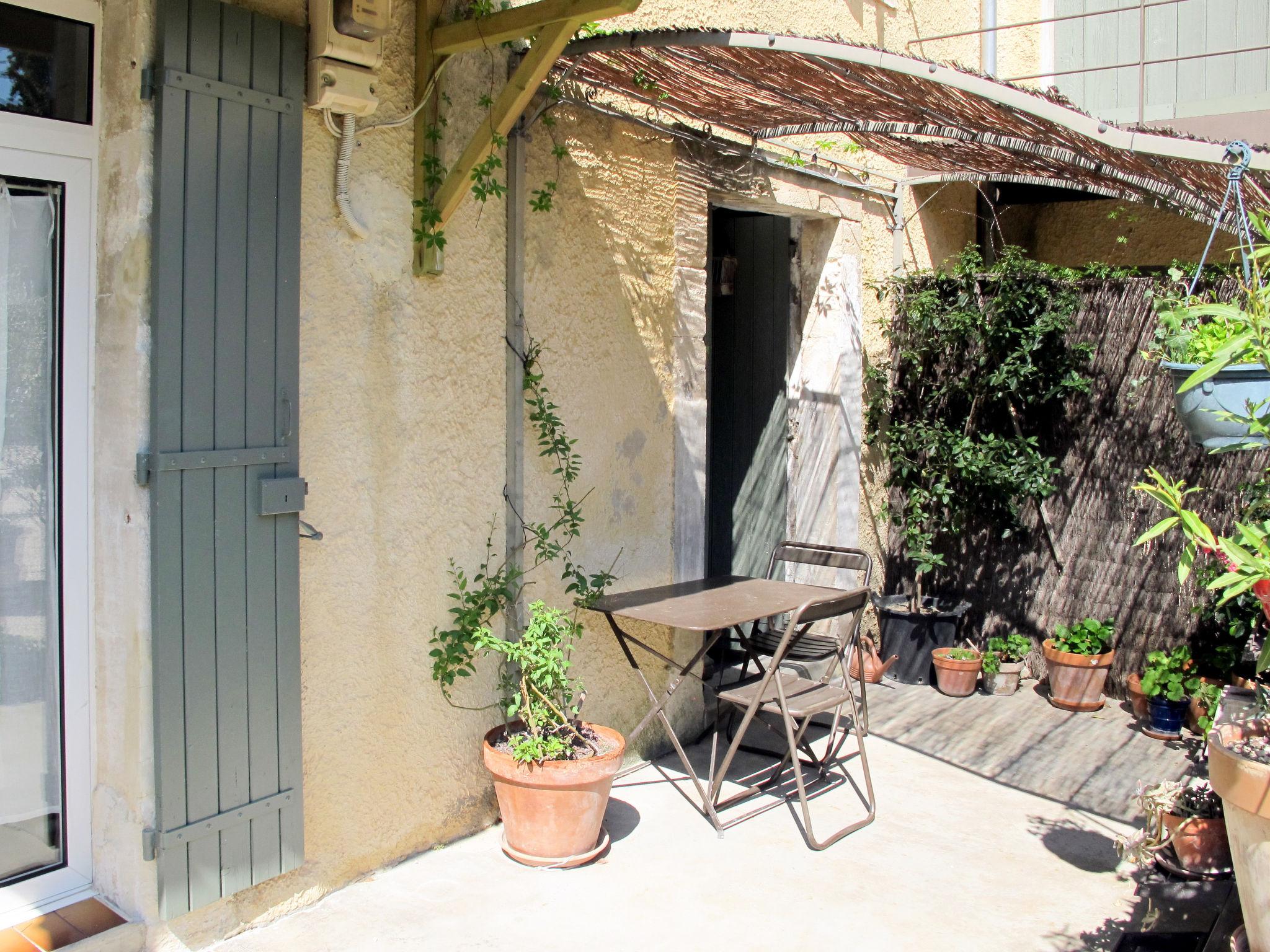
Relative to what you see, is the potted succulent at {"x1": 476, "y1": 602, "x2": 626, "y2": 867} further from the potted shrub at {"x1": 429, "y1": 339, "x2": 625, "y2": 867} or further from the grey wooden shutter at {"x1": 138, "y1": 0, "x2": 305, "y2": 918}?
the grey wooden shutter at {"x1": 138, "y1": 0, "x2": 305, "y2": 918}

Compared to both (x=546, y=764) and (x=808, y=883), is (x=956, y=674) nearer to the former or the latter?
(x=808, y=883)

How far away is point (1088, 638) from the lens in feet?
18.9

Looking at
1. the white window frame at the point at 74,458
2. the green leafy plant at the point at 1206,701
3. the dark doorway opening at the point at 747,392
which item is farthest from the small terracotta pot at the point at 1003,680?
the white window frame at the point at 74,458

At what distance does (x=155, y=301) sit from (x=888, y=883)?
2.93 m

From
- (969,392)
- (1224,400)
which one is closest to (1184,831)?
(1224,400)

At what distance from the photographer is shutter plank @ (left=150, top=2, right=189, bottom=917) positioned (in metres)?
2.75

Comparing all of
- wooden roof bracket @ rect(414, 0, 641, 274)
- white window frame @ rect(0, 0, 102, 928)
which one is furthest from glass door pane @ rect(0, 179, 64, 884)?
wooden roof bracket @ rect(414, 0, 641, 274)

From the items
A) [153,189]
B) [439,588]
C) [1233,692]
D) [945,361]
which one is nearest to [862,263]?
[945,361]

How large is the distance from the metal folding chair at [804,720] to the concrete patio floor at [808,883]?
0.08 m

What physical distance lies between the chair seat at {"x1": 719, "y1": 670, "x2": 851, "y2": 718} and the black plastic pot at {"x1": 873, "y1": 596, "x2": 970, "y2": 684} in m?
1.85

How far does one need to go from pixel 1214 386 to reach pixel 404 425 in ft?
7.78

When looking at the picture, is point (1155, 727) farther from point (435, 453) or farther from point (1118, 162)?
point (435, 453)

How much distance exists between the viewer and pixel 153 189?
9.07 ft

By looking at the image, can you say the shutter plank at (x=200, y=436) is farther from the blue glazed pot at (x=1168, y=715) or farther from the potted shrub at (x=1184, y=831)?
the blue glazed pot at (x=1168, y=715)
